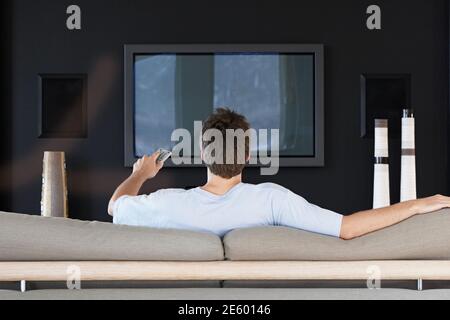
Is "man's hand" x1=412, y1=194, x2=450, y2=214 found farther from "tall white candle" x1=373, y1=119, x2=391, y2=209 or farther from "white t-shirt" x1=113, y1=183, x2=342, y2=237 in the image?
"tall white candle" x1=373, y1=119, x2=391, y2=209

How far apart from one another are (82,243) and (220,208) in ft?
1.30

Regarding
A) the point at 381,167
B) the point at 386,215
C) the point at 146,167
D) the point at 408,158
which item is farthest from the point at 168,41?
the point at 386,215

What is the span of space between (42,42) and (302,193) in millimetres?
2266

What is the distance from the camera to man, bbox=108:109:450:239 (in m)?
1.73

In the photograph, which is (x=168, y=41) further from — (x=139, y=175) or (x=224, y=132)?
(x=224, y=132)

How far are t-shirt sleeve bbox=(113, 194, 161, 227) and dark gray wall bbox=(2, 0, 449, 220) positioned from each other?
13.6ft

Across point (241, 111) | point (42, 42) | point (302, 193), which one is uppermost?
point (42, 42)

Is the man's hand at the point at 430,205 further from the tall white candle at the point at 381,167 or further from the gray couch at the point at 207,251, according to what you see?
the tall white candle at the point at 381,167

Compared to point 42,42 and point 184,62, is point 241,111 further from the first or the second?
point 42,42

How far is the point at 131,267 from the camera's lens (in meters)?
1.63

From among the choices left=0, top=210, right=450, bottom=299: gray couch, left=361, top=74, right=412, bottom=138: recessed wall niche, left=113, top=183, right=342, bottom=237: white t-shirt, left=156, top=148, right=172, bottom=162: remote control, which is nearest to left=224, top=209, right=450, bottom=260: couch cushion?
left=0, top=210, right=450, bottom=299: gray couch

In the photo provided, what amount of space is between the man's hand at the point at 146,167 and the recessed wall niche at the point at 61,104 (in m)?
3.81
